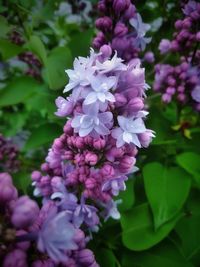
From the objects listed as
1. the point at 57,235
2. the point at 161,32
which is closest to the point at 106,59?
the point at 57,235

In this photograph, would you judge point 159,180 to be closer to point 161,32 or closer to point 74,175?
point 74,175

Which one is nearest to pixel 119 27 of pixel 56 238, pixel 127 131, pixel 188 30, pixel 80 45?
pixel 80 45

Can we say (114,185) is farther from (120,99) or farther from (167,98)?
(167,98)

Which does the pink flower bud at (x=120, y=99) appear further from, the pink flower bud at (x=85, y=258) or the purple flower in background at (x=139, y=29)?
the purple flower in background at (x=139, y=29)

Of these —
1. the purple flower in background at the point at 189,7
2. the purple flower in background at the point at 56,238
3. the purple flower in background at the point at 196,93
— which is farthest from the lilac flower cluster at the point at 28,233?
the purple flower in background at the point at 189,7

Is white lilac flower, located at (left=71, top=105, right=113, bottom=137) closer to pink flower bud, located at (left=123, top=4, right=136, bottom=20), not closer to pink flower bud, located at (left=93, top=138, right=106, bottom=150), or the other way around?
pink flower bud, located at (left=93, top=138, right=106, bottom=150)

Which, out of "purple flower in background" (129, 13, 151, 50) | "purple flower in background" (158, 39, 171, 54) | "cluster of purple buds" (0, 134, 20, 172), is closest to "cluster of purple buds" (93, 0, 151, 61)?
"purple flower in background" (129, 13, 151, 50)
